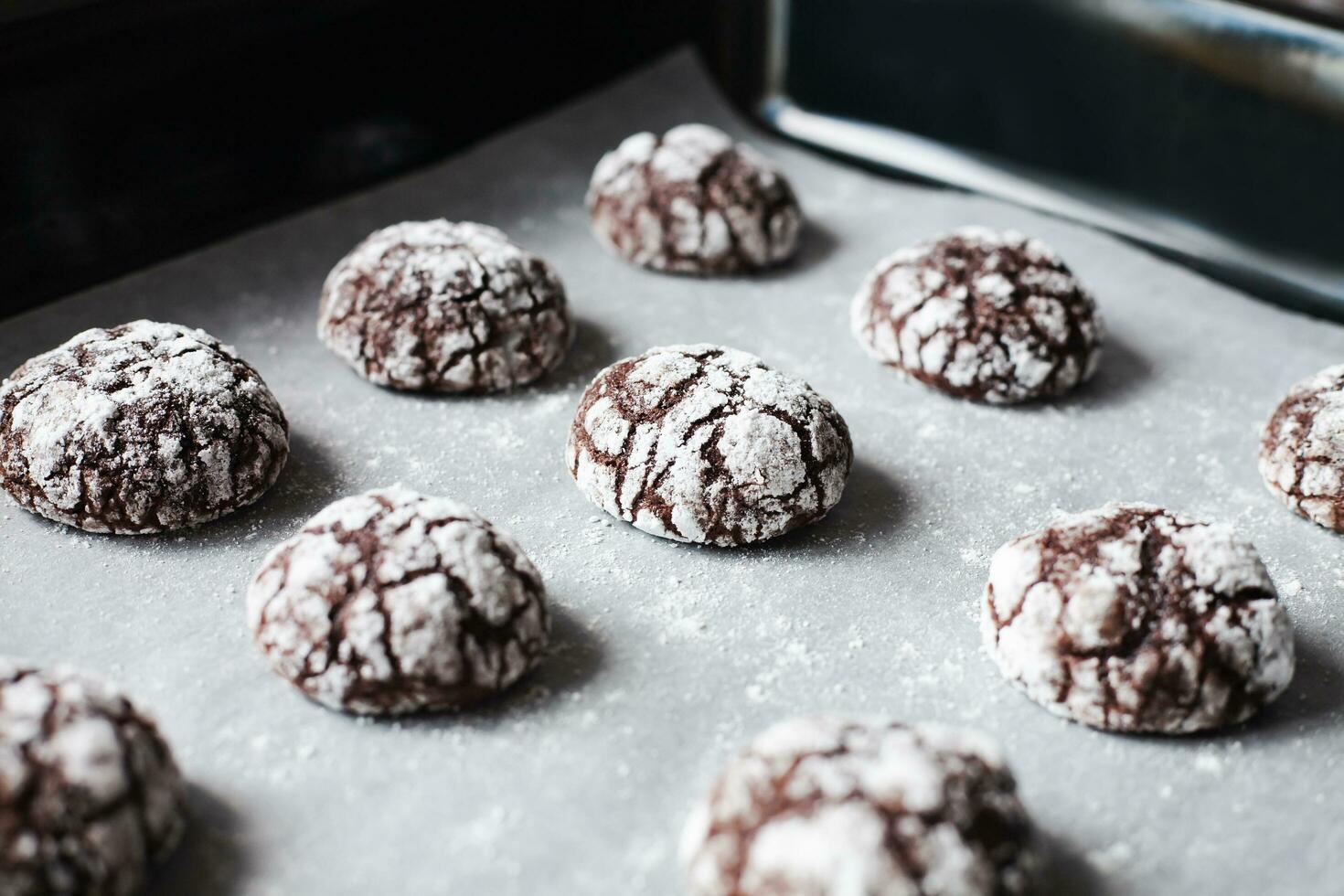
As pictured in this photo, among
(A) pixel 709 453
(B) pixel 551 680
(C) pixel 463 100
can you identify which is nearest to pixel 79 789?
(B) pixel 551 680

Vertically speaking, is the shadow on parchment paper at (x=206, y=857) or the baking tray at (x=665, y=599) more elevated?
the shadow on parchment paper at (x=206, y=857)

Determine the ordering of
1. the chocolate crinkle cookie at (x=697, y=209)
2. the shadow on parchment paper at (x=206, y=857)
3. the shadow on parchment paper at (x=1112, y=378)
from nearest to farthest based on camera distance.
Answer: the shadow on parchment paper at (x=206, y=857), the shadow on parchment paper at (x=1112, y=378), the chocolate crinkle cookie at (x=697, y=209)

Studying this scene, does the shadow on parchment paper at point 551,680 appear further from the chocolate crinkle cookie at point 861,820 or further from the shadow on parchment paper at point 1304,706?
the shadow on parchment paper at point 1304,706

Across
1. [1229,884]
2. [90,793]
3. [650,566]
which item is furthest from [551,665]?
[1229,884]

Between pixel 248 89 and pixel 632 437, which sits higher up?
pixel 248 89

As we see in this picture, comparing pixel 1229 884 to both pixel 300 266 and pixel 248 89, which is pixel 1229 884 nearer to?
pixel 300 266

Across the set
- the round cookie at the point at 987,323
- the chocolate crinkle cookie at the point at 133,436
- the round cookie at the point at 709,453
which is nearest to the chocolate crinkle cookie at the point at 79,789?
the chocolate crinkle cookie at the point at 133,436

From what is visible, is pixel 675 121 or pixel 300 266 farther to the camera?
pixel 675 121
